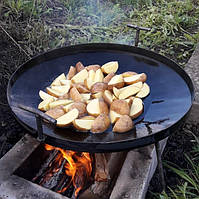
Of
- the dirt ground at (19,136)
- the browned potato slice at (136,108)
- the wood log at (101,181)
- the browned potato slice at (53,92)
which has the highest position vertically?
the browned potato slice at (136,108)

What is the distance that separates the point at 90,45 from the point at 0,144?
101 cm

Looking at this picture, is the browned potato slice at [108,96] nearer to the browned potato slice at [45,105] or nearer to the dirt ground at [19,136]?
the browned potato slice at [45,105]

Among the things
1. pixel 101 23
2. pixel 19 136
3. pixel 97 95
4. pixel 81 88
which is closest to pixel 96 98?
pixel 97 95

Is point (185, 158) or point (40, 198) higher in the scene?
point (40, 198)

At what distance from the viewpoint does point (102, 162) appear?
60.5 inches

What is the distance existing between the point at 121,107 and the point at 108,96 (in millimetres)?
157

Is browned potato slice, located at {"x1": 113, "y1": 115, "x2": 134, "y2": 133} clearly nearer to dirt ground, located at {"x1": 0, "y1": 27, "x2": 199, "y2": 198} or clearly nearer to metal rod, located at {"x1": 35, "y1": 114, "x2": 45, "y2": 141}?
metal rod, located at {"x1": 35, "y1": 114, "x2": 45, "y2": 141}

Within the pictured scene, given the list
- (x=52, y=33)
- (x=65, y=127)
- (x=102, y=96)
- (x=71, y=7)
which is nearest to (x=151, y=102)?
(x=102, y=96)

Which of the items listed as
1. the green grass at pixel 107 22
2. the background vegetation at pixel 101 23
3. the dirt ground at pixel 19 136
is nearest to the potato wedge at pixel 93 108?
the dirt ground at pixel 19 136

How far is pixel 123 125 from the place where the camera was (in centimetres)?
122

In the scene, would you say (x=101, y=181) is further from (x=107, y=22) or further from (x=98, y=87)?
(x=107, y=22)

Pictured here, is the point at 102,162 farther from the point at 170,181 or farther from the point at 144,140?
the point at 170,181

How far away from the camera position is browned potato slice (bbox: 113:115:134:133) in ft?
4.01

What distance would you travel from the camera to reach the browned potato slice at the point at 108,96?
4.65 feet
